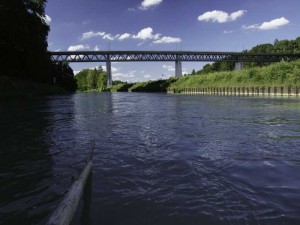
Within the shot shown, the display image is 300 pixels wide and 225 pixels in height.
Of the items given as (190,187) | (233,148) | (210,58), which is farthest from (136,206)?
(210,58)

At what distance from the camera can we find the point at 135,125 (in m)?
13.2

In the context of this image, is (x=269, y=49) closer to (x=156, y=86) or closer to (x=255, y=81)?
(x=156, y=86)

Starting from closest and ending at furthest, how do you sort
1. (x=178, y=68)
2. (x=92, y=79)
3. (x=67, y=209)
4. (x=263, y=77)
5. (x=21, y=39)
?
(x=67, y=209) → (x=21, y=39) → (x=263, y=77) → (x=178, y=68) → (x=92, y=79)

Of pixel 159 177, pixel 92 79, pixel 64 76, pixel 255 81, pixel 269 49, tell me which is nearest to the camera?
pixel 159 177

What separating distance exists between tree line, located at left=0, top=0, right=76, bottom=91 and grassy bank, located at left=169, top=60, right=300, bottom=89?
31308 mm

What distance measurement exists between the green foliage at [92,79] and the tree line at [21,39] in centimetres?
9837

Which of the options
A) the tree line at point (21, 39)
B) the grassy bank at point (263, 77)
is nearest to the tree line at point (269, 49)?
the grassy bank at point (263, 77)

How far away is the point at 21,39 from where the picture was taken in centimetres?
4019

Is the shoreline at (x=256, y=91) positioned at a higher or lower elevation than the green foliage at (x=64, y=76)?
lower

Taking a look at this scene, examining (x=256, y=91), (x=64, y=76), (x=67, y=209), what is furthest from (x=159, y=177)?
(x=64, y=76)

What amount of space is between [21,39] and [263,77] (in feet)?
110

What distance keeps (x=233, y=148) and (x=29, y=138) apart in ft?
19.8

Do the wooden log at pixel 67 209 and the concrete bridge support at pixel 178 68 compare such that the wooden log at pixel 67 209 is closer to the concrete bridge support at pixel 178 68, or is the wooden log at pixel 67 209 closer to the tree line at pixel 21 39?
the tree line at pixel 21 39

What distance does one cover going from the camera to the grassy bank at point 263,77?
4338cm
